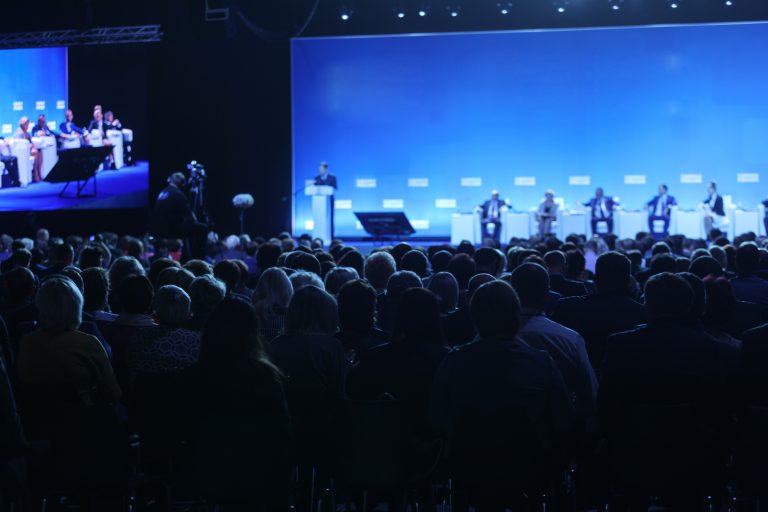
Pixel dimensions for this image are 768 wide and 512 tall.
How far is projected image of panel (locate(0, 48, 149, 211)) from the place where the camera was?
16922 mm

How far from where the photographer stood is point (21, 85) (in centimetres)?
1730

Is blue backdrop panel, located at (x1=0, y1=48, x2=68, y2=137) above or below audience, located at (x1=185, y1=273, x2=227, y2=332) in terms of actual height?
above

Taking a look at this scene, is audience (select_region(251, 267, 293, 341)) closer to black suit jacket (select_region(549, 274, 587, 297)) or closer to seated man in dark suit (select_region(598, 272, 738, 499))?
seated man in dark suit (select_region(598, 272, 738, 499))

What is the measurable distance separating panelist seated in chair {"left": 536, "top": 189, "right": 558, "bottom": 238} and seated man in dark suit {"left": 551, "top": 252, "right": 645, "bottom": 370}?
1351cm

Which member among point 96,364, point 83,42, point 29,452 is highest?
point 83,42

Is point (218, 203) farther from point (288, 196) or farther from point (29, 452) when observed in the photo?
point (29, 452)

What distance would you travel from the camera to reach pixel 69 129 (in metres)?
17.1

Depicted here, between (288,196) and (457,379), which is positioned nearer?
(457,379)

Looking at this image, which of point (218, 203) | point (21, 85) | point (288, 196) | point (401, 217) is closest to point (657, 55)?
point (401, 217)

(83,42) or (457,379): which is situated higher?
(83,42)

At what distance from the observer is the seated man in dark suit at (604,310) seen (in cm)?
495

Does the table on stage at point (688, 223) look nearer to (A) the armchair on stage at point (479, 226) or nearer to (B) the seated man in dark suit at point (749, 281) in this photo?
(A) the armchair on stage at point (479, 226)

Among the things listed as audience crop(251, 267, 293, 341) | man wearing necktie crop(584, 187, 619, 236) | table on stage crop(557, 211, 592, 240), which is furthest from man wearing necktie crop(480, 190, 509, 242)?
audience crop(251, 267, 293, 341)

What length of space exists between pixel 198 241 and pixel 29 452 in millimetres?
8871
